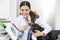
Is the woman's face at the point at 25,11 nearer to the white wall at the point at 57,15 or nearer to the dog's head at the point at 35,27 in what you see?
the dog's head at the point at 35,27

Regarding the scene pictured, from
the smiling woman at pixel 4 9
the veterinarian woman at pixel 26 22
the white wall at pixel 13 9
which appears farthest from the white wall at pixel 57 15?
the smiling woman at pixel 4 9

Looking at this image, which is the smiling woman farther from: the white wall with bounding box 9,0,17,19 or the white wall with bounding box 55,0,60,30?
the white wall with bounding box 55,0,60,30

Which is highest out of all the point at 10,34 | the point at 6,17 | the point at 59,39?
the point at 6,17

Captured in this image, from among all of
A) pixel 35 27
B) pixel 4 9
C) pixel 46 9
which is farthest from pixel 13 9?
pixel 35 27

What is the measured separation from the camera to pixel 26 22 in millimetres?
1406

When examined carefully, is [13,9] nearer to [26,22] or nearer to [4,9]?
[4,9]

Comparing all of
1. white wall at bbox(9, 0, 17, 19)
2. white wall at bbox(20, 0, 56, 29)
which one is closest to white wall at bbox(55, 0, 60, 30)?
white wall at bbox(20, 0, 56, 29)

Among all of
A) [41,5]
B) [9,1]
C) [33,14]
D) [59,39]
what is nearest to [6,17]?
[9,1]

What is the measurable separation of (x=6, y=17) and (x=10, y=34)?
2.32 ft

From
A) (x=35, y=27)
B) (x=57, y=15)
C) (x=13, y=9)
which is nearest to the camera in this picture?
(x=35, y=27)

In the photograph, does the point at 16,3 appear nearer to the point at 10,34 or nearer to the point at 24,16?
the point at 24,16

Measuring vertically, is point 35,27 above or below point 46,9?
below

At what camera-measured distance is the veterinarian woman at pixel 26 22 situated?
4.31ft

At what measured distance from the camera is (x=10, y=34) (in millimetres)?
1302
